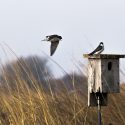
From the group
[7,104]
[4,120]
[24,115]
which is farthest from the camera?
[4,120]

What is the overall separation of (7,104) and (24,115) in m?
0.35

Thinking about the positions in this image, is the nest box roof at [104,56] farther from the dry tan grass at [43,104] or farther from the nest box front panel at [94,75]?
the dry tan grass at [43,104]

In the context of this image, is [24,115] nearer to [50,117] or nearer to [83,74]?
[50,117]

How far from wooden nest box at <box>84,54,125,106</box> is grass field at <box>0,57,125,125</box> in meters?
0.20

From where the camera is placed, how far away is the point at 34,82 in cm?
453

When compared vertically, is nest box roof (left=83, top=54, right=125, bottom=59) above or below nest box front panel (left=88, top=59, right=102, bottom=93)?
above

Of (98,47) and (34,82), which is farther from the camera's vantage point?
(98,47)

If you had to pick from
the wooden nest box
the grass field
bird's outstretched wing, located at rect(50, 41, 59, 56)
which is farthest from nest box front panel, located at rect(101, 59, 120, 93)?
bird's outstretched wing, located at rect(50, 41, 59, 56)

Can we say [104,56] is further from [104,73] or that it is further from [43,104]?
[43,104]

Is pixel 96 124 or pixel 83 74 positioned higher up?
pixel 83 74

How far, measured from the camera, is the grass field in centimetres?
441

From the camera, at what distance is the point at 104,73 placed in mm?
4855

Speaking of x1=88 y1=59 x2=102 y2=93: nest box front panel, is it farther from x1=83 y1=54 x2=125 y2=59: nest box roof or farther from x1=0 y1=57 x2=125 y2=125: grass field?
x1=0 y1=57 x2=125 y2=125: grass field

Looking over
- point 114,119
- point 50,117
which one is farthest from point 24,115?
point 114,119
